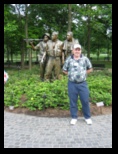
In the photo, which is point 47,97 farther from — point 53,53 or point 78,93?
point 53,53

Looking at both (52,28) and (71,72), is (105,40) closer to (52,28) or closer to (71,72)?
(52,28)

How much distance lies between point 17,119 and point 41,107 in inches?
30.1

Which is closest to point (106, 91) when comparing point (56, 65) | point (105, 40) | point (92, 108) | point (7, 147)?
point (92, 108)

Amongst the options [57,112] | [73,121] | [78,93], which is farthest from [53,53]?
[73,121]

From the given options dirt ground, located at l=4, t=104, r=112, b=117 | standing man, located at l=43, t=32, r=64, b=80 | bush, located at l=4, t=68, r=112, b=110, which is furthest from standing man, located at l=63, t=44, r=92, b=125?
standing man, located at l=43, t=32, r=64, b=80

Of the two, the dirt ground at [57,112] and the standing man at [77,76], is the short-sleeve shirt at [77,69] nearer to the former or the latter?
the standing man at [77,76]

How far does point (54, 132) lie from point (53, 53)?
170 inches

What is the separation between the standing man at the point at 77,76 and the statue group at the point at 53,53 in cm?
333

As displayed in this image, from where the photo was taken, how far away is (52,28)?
18.7 metres

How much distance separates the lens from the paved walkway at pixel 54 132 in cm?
410

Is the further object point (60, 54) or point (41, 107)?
point (60, 54)

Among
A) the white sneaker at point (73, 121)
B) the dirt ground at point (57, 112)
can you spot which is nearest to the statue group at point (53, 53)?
the dirt ground at point (57, 112)

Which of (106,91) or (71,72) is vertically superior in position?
(71,72)
